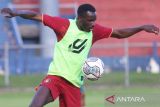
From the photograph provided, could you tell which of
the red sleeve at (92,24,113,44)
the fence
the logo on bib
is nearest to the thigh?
the logo on bib

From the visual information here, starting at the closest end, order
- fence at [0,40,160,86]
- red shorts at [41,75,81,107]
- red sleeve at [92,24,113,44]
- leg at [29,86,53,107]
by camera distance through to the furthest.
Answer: leg at [29,86,53,107] → red shorts at [41,75,81,107] → red sleeve at [92,24,113,44] → fence at [0,40,160,86]

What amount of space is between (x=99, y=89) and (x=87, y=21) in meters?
12.0

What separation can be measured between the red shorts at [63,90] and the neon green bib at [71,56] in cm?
7

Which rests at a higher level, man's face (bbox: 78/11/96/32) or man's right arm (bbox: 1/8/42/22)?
man's right arm (bbox: 1/8/42/22)

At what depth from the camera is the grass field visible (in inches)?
716

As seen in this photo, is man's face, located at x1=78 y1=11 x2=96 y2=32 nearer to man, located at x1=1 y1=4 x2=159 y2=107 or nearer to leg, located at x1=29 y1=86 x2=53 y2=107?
man, located at x1=1 y1=4 x2=159 y2=107

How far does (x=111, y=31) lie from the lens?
11.5 metres

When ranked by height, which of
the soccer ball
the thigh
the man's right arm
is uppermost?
the man's right arm

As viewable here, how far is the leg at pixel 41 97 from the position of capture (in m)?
10.5

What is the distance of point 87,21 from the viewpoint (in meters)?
10.8

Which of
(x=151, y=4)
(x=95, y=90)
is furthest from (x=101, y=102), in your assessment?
(x=151, y=4)

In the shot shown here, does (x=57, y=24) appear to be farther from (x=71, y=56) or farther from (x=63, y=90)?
(x=63, y=90)

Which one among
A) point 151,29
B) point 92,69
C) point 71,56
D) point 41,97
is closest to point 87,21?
point 71,56

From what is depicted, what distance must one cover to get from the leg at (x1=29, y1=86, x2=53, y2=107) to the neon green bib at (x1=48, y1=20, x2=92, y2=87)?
0.32 m
